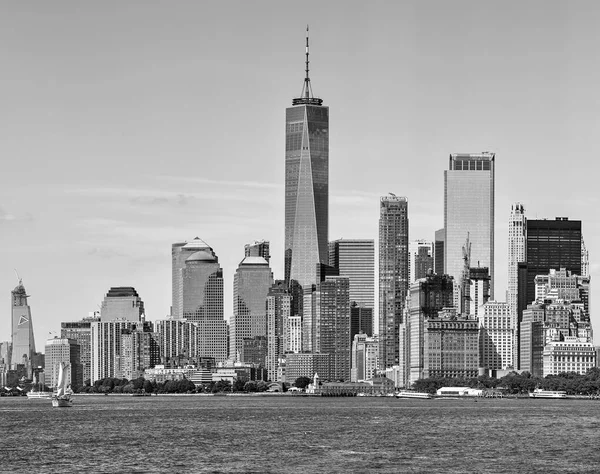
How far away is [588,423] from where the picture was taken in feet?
590

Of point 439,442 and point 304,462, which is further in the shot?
point 439,442

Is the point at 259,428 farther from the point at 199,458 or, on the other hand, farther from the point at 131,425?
the point at 199,458

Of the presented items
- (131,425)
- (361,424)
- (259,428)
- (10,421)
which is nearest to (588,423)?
(361,424)

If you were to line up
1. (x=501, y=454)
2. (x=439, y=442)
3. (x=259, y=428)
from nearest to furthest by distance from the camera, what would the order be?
(x=501, y=454), (x=439, y=442), (x=259, y=428)

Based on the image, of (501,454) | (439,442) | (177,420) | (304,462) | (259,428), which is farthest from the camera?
(177,420)

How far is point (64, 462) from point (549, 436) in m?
51.8

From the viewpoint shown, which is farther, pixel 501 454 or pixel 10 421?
pixel 10 421

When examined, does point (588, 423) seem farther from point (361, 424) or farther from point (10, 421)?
point (10, 421)

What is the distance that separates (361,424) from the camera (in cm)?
17612

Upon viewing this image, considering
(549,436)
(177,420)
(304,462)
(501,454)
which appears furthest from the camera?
(177,420)

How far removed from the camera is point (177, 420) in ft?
631

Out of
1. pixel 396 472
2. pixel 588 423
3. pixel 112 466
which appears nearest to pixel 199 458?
pixel 112 466

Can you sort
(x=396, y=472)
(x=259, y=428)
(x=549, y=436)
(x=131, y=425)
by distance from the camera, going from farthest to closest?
(x=131, y=425)
(x=259, y=428)
(x=549, y=436)
(x=396, y=472)

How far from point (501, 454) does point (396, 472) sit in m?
18.6
